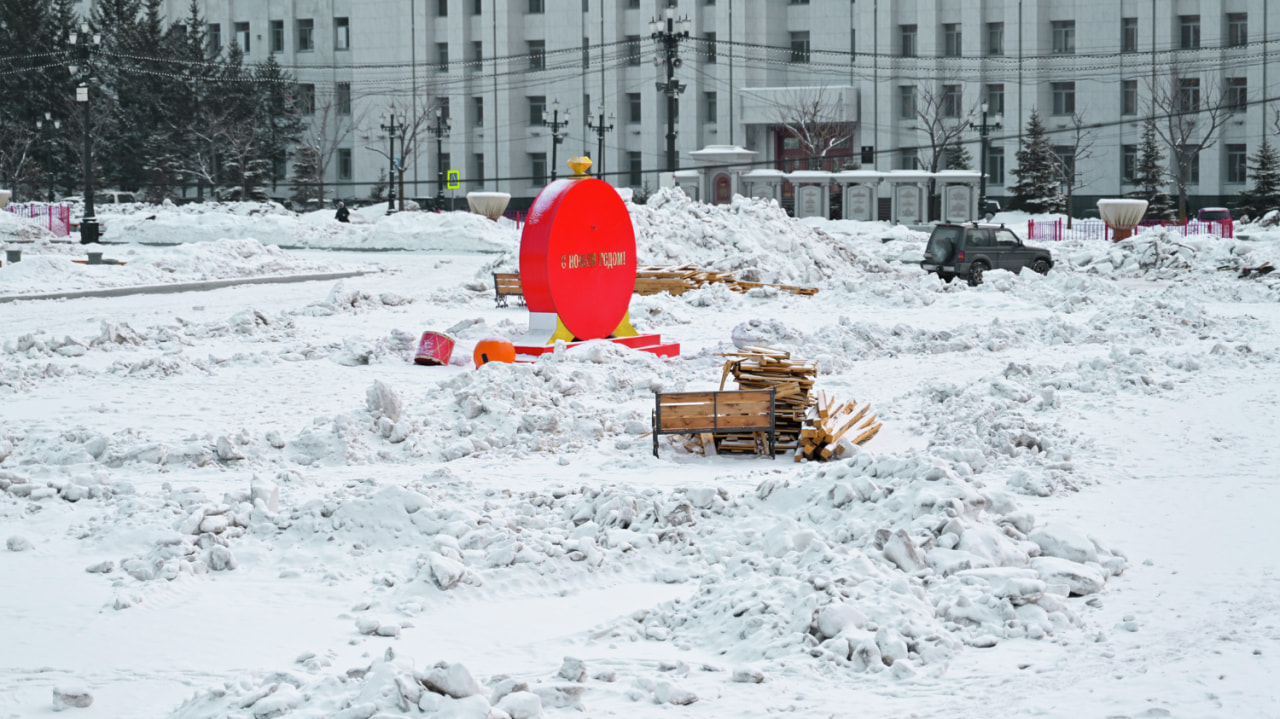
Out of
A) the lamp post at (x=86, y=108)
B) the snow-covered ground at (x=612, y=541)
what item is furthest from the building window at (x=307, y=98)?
the snow-covered ground at (x=612, y=541)

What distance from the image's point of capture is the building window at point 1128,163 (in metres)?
65.9

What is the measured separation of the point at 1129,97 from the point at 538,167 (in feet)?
99.8

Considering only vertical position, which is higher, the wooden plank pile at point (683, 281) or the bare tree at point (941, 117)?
the bare tree at point (941, 117)

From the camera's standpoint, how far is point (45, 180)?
77.0 meters

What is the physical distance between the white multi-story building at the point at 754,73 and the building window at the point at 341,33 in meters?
0.11

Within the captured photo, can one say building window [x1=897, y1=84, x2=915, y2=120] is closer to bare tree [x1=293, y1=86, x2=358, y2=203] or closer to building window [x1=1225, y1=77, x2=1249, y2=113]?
building window [x1=1225, y1=77, x2=1249, y2=113]

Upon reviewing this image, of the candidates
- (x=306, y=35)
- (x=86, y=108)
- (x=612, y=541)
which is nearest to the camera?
(x=612, y=541)

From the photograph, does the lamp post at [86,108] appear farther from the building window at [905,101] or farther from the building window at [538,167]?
the building window at [905,101]

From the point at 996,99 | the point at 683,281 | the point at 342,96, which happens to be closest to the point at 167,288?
the point at 683,281

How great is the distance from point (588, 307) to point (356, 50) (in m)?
66.0

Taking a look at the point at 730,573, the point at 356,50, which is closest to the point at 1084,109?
the point at 356,50

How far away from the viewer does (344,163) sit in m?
82.2

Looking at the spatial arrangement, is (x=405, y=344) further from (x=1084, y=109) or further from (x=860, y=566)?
(x=1084, y=109)

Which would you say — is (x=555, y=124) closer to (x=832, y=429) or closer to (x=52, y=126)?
(x=52, y=126)
